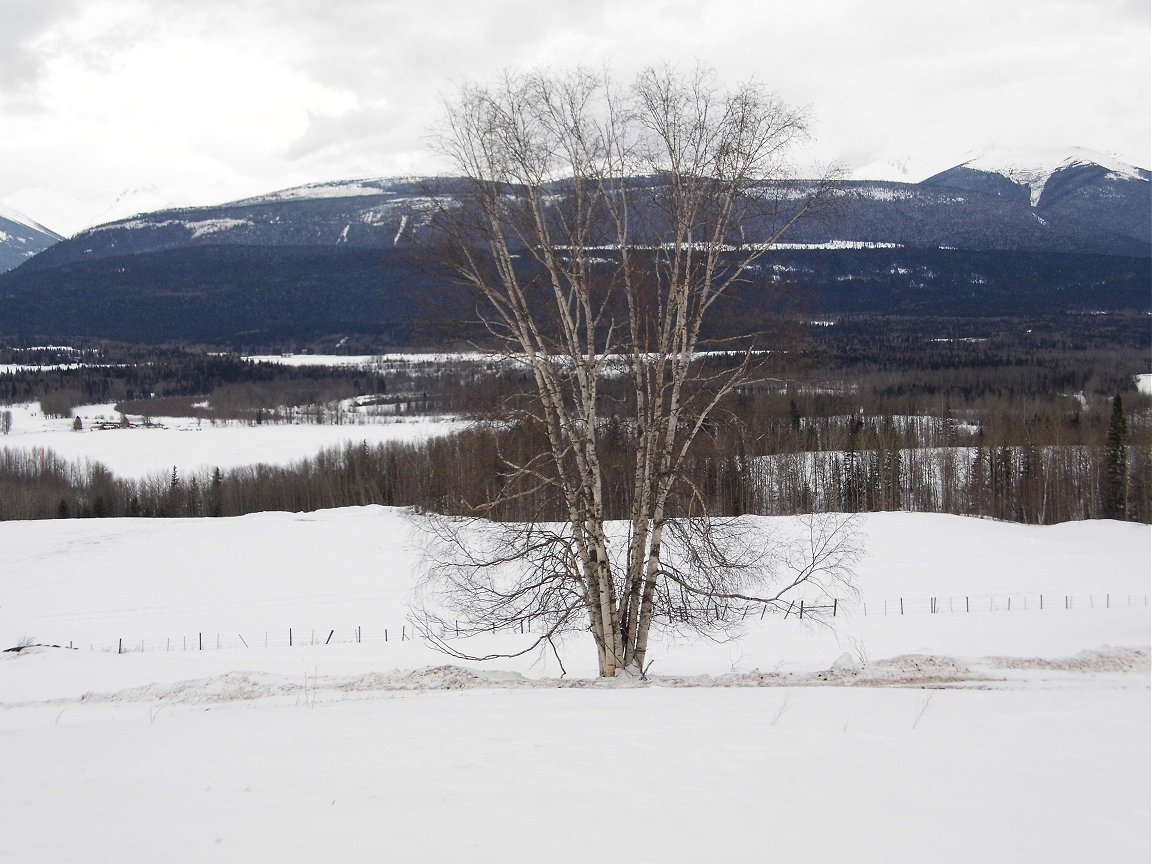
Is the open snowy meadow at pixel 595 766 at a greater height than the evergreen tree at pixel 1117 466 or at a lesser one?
greater

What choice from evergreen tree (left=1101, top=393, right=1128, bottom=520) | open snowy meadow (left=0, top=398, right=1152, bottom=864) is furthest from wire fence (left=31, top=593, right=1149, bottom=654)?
evergreen tree (left=1101, top=393, right=1128, bottom=520)

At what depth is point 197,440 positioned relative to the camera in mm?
126125

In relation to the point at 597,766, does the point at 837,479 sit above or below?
below

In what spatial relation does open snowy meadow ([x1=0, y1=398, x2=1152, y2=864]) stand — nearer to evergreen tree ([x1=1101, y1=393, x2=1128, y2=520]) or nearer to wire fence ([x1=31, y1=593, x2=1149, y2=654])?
wire fence ([x1=31, y1=593, x2=1149, y2=654])

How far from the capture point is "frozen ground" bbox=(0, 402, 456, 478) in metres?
107

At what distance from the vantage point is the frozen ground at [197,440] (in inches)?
4198

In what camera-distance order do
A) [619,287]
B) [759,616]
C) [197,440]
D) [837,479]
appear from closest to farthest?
[619,287] < [759,616] < [837,479] < [197,440]

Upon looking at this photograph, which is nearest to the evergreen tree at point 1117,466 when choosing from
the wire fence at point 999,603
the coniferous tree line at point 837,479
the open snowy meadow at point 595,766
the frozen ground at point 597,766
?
the coniferous tree line at point 837,479

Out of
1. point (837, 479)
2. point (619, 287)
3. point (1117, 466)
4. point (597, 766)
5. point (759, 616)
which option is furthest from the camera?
point (837, 479)

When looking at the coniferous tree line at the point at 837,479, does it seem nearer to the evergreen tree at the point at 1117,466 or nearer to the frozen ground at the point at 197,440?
the evergreen tree at the point at 1117,466

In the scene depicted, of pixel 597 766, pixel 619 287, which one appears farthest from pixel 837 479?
pixel 597 766

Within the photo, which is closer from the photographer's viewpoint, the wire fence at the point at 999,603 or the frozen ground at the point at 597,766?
the frozen ground at the point at 597,766

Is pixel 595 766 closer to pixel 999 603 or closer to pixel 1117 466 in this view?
pixel 999 603

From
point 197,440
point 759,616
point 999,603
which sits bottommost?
point 999,603
